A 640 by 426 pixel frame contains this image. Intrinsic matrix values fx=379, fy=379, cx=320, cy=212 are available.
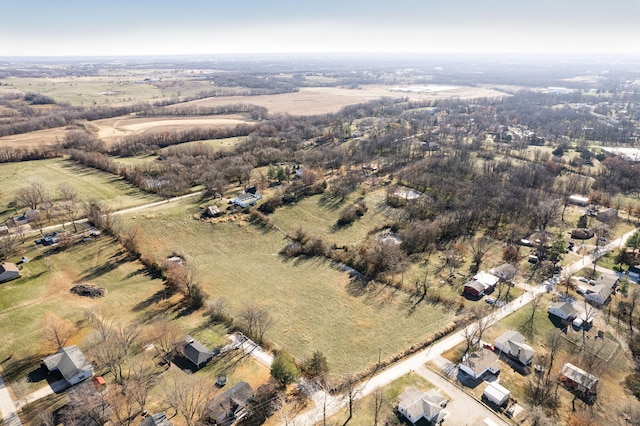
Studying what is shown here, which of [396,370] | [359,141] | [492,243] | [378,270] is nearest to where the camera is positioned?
[396,370]

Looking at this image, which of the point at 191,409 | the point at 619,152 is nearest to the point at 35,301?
the point at 191,409

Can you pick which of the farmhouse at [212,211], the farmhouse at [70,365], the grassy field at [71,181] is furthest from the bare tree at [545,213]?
the grassy field at [71,181]

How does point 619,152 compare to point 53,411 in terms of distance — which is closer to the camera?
point 53,411

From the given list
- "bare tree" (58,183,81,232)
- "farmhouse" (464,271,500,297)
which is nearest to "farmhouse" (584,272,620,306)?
A: "farmhouse" (464,271,500,297)

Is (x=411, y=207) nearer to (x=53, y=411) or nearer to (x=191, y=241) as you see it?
(x=191, y=241)

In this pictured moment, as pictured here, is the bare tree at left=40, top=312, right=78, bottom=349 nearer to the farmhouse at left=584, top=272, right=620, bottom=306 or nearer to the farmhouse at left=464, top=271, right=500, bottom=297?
the farmhouse at left=464, top=271, right=500, bottom=297

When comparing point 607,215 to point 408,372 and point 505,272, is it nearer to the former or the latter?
point 505,272

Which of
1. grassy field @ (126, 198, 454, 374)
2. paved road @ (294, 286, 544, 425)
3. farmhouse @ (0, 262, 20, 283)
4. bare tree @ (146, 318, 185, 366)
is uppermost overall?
farmhouse @ (0, 262, 20, 283)
